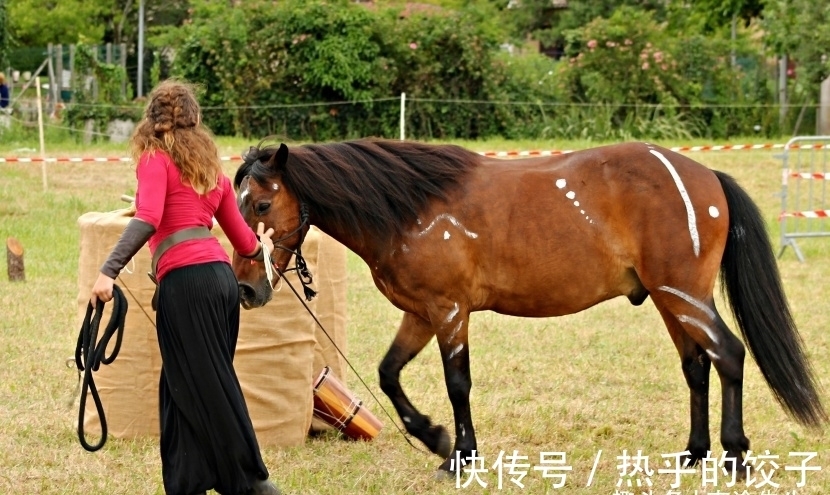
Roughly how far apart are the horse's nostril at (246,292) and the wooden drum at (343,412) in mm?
1293

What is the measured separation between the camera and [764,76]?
24375 millimetres

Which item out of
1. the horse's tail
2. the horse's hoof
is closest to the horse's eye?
the horse's hoof

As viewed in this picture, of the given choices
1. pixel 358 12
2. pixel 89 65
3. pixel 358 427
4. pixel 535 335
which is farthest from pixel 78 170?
pixel 358 427

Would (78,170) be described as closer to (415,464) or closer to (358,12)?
(358,12)

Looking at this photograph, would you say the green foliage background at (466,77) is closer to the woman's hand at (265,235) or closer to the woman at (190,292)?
the woman's hand at (265,235)

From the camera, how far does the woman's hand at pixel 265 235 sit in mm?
5020

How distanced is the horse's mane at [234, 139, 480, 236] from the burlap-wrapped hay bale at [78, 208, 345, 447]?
0.63 meters

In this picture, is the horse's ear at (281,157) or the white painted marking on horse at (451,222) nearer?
the horse's ear at (281,157)

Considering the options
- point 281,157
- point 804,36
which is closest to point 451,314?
point 281,157

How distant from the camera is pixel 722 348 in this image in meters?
5.42

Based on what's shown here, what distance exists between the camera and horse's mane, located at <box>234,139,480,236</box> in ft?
17.4

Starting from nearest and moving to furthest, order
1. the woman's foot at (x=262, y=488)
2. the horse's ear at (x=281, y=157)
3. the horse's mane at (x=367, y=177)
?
the woman's foot at (x=262, y=488) → the horse's ear at (x=281, y=157) → the horse's mane at (x=367, y=177)

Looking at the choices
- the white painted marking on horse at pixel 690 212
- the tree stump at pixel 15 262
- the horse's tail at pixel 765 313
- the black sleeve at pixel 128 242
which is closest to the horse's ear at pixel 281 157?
the black sleeve at pixel 128 242

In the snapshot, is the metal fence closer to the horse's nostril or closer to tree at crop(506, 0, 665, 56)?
the horse's nostril
